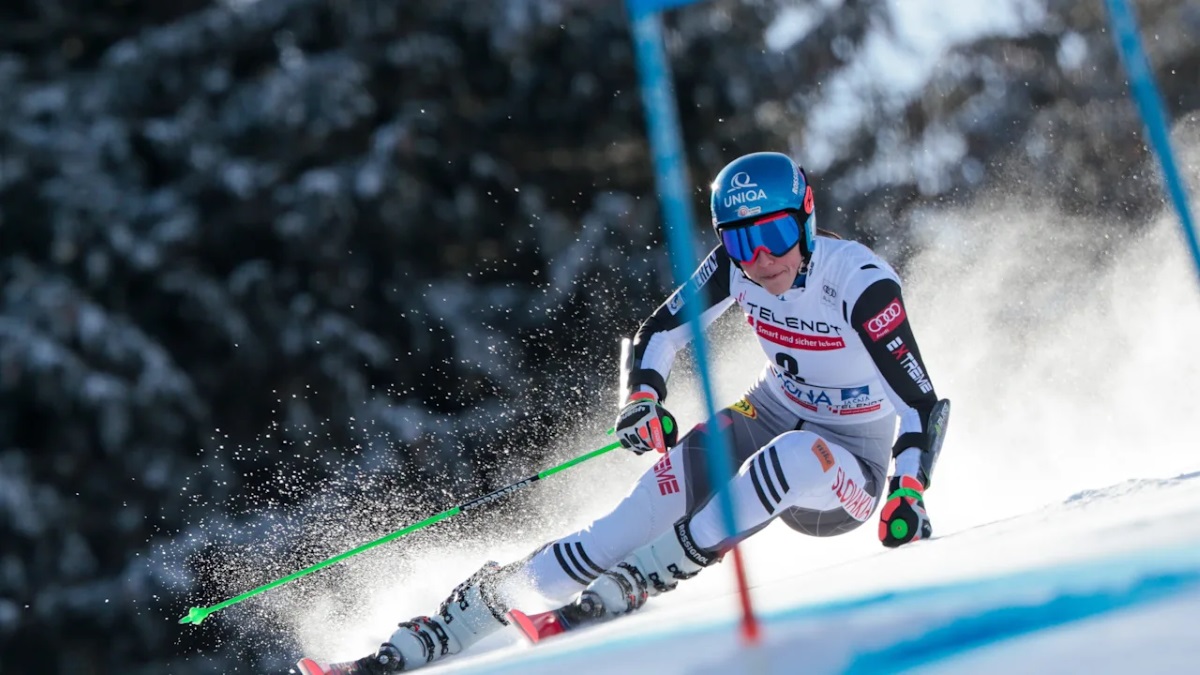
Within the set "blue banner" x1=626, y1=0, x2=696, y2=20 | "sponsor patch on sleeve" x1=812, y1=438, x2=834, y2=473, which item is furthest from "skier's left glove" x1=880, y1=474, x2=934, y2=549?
"blue banner" x1=626, y1=0, x2=696, y2=20

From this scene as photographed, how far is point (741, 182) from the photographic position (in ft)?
11.6

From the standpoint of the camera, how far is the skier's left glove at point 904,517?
10.3ft

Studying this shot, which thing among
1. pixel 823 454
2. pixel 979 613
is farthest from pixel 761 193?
pixel 979 613

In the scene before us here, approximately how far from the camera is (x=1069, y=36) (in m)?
11.7

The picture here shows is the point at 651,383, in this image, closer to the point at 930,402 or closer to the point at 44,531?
the point at 930,402

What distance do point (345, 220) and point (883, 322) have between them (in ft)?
24.7

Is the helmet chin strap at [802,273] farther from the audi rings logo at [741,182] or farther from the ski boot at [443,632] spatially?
the ski boot at [443,632]

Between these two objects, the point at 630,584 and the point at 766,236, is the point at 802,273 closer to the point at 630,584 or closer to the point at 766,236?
the point at 766,236

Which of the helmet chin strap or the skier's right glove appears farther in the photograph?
the skier's right glove

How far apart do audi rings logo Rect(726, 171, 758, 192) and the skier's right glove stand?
0.72 m

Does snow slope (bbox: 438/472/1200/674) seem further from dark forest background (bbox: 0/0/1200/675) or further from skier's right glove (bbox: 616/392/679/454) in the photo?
dark forest background (bbox: 0/0/1200/675)

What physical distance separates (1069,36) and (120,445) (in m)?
9.23

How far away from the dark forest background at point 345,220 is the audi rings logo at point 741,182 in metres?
6.04

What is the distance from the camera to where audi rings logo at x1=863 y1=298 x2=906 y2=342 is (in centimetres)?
347
